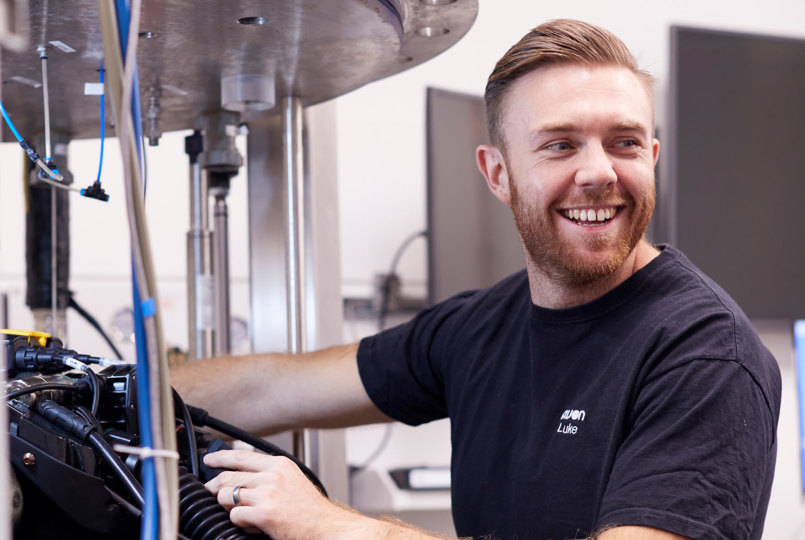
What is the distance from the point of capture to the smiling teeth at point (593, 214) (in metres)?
1.12

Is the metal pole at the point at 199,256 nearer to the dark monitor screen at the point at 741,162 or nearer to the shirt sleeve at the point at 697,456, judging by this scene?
the shirt sleeve at the point at 697,456

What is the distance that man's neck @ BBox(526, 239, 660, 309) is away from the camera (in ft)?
3.64

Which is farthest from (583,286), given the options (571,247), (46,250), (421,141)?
(421,141)

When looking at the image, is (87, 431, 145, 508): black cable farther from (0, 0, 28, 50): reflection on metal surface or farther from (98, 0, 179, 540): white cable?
(0, 0, 28, 50): reflection on metal surface

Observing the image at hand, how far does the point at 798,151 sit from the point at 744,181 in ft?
0.74

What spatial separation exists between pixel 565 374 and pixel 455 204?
1343 millimetres

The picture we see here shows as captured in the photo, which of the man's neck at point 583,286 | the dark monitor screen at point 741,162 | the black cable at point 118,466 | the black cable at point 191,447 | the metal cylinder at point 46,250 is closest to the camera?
the black cable at point 118,466

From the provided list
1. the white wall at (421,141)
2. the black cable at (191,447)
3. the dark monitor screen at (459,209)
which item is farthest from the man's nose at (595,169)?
the white wall at (421,141)

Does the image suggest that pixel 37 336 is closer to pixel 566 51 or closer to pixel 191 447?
pixel 191 447

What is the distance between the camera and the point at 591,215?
1129 mm

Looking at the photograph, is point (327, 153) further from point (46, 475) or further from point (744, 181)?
point (744, 181)

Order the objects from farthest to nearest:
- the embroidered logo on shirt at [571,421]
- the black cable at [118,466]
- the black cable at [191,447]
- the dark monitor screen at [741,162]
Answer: the dark monitor screen at [741,162]
the embroidered logo on shirt at [571,421]
the black cable at [191,447]
the black cable at [118,466]

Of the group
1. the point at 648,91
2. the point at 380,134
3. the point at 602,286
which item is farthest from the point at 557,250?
the point at 380,134

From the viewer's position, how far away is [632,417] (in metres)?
0.94
